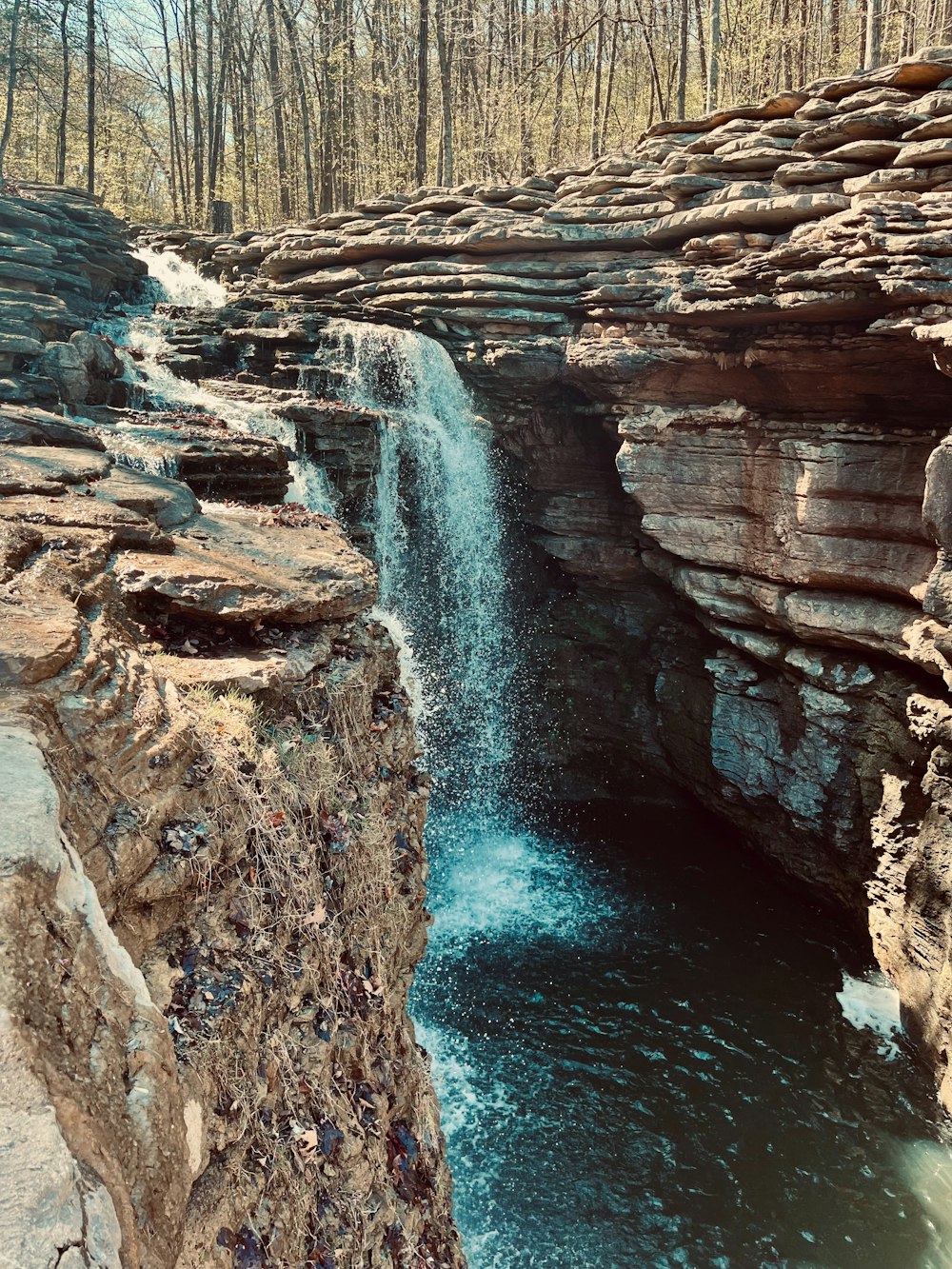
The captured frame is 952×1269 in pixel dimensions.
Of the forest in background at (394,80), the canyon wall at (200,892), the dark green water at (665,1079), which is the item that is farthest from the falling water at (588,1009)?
the forest in background at (394,80)

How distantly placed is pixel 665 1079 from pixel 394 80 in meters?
25.6

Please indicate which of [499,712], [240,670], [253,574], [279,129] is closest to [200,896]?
[240,670]

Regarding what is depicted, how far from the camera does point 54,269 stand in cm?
1425

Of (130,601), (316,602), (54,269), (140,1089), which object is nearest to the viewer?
(140,1089)

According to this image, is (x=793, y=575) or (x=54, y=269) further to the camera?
(x=54, y=269)

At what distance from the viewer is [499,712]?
15.0 meters

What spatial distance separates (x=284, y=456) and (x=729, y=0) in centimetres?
1929

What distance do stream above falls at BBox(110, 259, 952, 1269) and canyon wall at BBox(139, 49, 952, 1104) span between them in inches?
31.2

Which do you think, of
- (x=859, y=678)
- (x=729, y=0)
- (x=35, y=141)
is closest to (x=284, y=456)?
(x=859, y=678)

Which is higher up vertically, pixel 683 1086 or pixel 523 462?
pixel 523 462

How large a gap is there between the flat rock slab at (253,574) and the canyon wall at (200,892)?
22 millimetres

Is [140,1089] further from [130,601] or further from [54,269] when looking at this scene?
[54,269]

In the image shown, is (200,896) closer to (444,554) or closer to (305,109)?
(444,554)

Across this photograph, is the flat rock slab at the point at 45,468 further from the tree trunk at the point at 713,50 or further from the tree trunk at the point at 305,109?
the tree trunk at the point at 305,109
